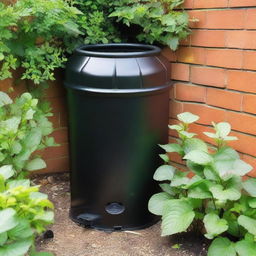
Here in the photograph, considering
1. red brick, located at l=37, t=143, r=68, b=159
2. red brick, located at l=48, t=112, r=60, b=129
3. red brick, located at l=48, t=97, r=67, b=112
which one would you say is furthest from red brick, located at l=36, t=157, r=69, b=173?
red brick, located at l=48, t=97, r=67, b=112

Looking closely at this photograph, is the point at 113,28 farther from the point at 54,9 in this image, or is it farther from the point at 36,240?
the point at 36,240

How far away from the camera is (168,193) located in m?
2.16

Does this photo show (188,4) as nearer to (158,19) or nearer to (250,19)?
(158,19)

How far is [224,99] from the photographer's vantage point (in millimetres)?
2277

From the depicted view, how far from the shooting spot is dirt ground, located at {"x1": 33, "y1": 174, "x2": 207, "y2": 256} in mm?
2047

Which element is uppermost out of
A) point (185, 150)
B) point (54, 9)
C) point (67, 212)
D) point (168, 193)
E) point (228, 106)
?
point (54, 9)

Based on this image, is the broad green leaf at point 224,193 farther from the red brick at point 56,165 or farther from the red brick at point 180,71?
the red brick at point 56,165

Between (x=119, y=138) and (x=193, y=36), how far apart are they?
771 millimetres

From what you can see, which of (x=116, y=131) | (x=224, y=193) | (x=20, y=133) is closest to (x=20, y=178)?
(x=20, y=133)

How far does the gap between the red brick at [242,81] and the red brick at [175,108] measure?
396 millimetres

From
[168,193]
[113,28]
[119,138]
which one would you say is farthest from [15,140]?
[113,28]

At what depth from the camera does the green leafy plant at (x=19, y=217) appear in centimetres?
141

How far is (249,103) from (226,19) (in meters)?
0.46


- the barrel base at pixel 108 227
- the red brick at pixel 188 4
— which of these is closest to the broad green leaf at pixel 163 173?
the barrel base at pixel 108 227
